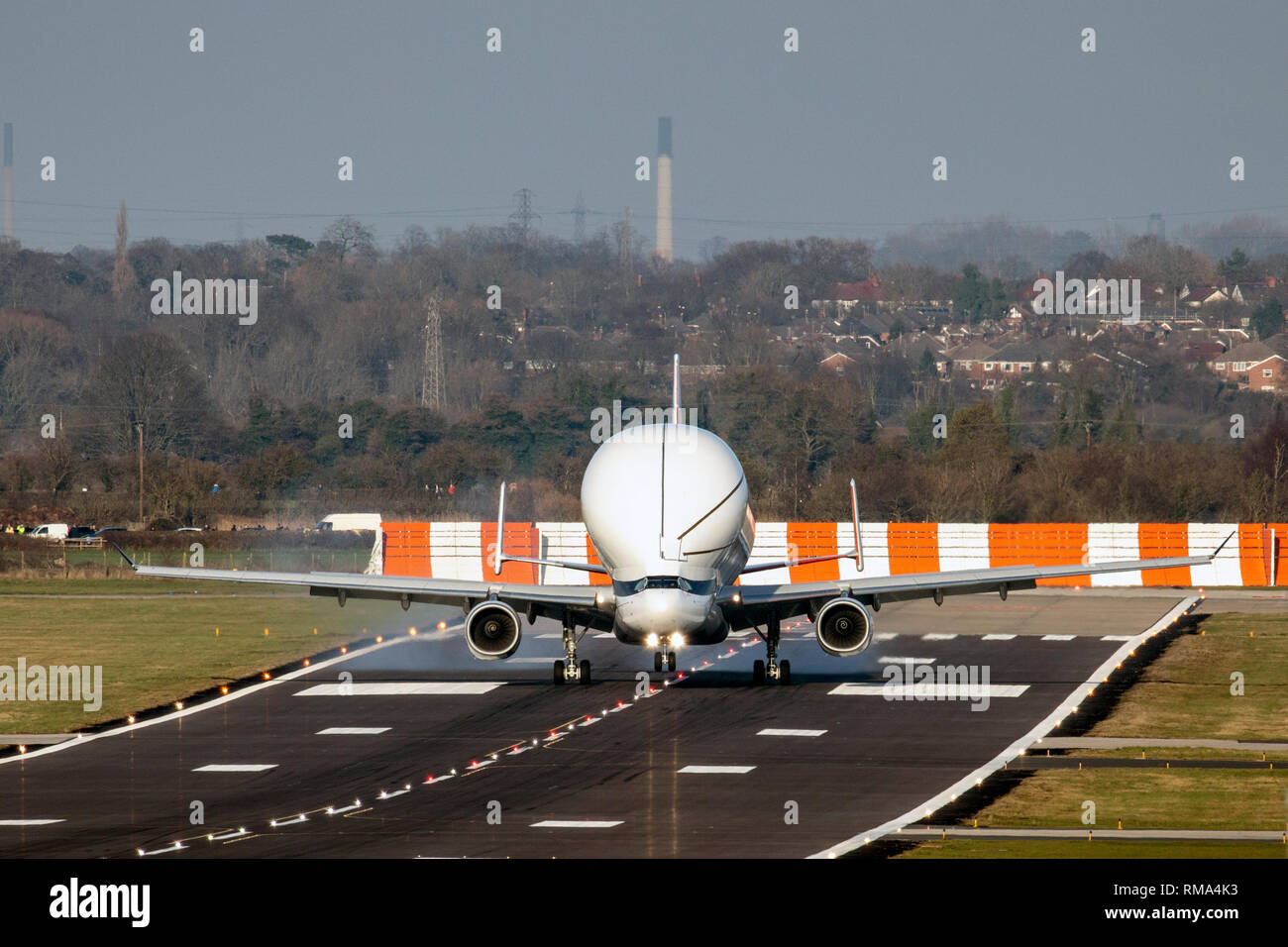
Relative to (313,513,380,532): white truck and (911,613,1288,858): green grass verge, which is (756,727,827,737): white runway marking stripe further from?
(313,513,380,532): white truck

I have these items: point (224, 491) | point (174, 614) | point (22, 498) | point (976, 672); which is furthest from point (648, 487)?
point (22, 498)

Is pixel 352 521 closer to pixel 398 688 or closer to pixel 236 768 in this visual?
pixel 398 688

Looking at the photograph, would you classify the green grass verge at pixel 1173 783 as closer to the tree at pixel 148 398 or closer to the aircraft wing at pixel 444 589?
the aircraft wing at pixel 444 589

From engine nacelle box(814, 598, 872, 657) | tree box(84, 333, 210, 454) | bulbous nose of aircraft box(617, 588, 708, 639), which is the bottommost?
engine nacelle box(814, 598, 872, 657)

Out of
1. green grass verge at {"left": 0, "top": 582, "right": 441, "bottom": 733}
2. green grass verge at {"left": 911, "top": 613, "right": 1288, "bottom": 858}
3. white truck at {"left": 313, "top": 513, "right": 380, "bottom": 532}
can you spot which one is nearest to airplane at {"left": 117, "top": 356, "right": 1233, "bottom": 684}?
green grass verge at {"left": 911, "top": 613, "right": 1288, "bottom": 858}

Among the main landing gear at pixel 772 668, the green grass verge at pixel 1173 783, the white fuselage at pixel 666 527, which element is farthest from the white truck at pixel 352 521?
the white fuselage at pixel 666 527
